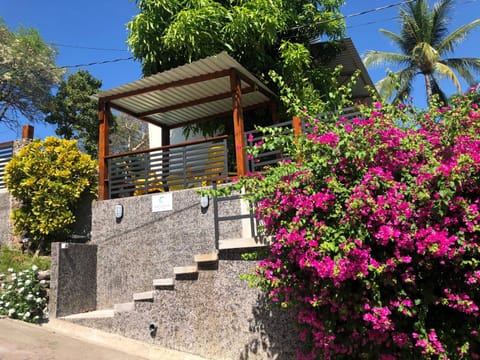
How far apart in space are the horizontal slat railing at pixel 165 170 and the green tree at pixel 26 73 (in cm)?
1278

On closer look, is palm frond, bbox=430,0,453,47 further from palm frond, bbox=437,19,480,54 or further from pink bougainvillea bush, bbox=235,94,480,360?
pink bougainvillea bush, bbox=235,94,480,360

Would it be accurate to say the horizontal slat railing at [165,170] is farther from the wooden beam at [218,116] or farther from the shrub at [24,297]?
the wooden beam at [218,116]

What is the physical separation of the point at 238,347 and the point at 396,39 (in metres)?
19.1

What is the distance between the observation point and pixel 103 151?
28.0 feet

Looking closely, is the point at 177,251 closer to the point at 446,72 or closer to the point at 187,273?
the point at 187,273

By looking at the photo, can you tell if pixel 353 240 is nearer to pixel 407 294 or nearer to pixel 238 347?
pixel 407 294

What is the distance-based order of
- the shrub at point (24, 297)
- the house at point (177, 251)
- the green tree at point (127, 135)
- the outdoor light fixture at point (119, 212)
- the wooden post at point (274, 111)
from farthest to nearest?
1. the green tree at point (127, 135)
2. the wooden post at point (274, 111)
3. the outdoor light fixture at point (119, 212)
4. the shrub at point (24, 297)
5. the house at point (177, 251)

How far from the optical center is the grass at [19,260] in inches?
325

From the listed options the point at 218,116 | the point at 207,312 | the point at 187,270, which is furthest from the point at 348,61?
the point at 207,312

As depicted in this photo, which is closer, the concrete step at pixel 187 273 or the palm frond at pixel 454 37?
the concrete step at pixel 187 273

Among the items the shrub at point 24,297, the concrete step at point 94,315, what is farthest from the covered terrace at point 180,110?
the concrete step at point 94,315

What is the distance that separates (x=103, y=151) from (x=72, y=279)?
8.90 ft

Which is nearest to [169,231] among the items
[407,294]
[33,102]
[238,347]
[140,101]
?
[238,347]

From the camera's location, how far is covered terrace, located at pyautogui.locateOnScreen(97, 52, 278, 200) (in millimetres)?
7723
